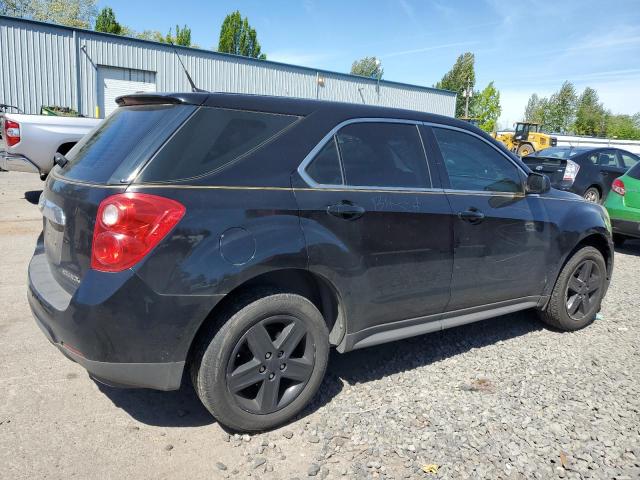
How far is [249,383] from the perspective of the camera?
268 centimetres

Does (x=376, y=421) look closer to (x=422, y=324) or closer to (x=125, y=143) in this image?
(x=422, y=324)

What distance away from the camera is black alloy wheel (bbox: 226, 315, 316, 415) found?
2.64 m

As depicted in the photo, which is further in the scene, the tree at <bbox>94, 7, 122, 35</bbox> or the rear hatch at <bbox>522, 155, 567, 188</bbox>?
the tree at <bbox>94, 7, 122, 35</bbox>

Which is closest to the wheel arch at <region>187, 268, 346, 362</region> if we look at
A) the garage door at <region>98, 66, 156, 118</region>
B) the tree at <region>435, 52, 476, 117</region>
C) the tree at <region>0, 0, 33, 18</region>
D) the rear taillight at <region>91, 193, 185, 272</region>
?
the rear taillight at <region>91, 193, 185, 272</region>

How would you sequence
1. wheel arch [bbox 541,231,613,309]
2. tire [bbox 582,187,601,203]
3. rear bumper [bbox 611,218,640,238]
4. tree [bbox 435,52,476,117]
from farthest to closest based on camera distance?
tree [bbox 435,52,476,117] → tire [bbox 582,187,601,203] → rear bumper [bbox 611,218,640,238] → wheel arch [bbox 541,231,613,309]

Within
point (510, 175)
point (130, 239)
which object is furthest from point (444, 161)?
point (130, 239)

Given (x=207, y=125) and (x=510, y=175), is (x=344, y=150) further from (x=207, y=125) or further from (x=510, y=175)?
(x=510, y=175)

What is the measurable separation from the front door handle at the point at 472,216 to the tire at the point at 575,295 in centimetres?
130

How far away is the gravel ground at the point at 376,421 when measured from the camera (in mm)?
2539

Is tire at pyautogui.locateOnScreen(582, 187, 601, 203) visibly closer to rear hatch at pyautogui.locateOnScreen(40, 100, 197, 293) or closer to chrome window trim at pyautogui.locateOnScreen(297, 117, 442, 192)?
chrome window trim at pyautogui.locateOnScreen(297, 117, 442, 192)

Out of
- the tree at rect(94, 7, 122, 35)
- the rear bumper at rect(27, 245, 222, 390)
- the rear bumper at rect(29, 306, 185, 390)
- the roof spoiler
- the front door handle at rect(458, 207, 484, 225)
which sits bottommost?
the rear bumper at rect(29, 306, 185, 390)

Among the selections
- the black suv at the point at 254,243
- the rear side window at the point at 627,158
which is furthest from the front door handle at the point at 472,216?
the rear side window at the point at 627,158

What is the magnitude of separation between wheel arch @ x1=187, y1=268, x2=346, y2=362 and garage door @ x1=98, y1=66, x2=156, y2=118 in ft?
75.5

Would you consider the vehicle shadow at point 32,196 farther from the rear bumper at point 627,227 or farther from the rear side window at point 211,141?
the rear bumper at point 627,227
